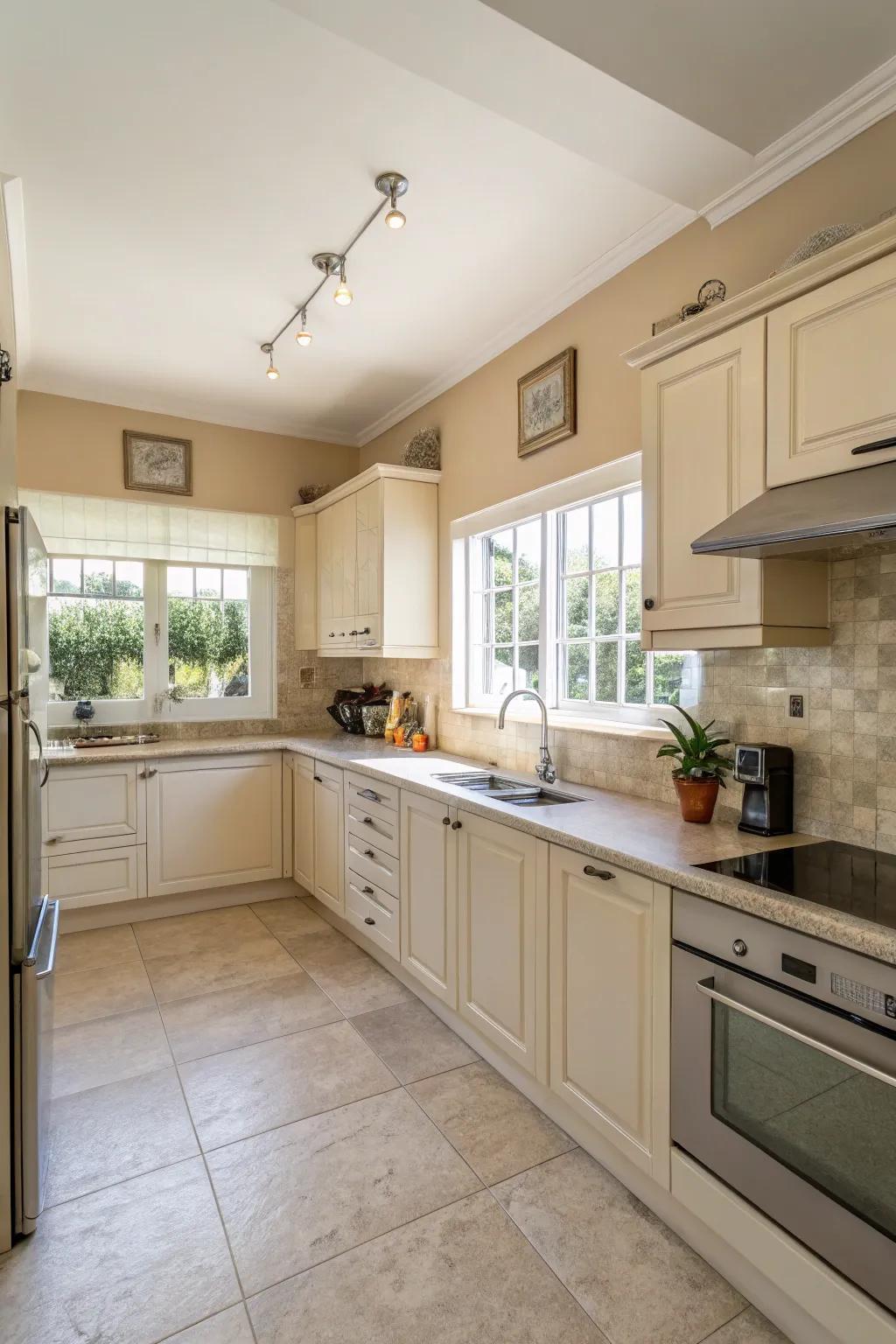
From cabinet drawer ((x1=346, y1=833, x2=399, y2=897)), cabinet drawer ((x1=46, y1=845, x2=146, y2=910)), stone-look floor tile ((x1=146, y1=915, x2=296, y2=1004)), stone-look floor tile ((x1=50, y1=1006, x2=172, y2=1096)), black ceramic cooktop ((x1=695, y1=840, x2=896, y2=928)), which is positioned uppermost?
black ceramic cooktop ((x1=695, y1=840, x2=896, y2=928))

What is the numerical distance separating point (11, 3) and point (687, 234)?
73.8 inches

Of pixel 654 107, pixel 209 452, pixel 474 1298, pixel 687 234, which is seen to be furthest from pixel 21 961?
pixel 209 452

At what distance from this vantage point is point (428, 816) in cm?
264

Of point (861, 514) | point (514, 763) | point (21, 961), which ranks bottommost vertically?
point (21, 961)

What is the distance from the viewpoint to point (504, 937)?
2229mm

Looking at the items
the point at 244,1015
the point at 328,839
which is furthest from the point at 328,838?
the point at 244,1015

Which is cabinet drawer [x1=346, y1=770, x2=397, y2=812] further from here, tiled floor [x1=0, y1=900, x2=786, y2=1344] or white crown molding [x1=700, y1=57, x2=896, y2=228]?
white crown molding [x1=700, y1=57, x2=896, y2=228]

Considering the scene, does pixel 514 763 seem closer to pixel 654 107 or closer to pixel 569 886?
pixel 569 886

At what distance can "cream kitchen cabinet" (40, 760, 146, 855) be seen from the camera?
11.7ft

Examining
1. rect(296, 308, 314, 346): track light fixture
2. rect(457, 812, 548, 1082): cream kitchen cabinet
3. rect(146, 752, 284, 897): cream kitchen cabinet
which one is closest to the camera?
rect(457, 812, 548, 1082): cream kitchen cabinet

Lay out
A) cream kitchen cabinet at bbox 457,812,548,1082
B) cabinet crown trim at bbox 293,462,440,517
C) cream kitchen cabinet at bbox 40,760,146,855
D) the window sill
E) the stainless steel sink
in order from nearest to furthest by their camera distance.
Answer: cream kitchen cabinet at bbox 457,812,548,1082
the window sill
the stainless steel sink
cream kitchen cabinet at bbox 40,760,146,855
cabinet crown trim at bbox 293,462,440,517

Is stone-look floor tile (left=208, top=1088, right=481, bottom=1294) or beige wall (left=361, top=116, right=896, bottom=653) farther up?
beige wall (left=361, top=116, right=896, bottom=653)

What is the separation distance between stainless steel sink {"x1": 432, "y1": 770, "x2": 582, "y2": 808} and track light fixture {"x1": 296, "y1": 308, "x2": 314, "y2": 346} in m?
1.85


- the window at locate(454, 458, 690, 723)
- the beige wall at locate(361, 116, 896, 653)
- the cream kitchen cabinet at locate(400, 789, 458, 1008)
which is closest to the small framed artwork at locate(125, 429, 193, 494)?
the beige wall at locate(361, 116, 896, 653)
